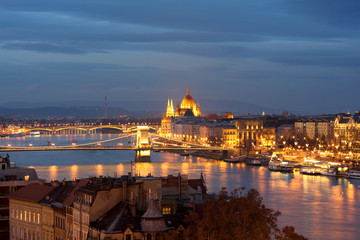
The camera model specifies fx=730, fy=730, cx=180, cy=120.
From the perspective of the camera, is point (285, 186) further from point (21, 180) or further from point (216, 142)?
point (216, 142)

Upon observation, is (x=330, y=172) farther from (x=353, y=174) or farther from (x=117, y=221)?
(x=117, y=221)

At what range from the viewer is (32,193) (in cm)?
1193

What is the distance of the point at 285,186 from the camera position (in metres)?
25.8

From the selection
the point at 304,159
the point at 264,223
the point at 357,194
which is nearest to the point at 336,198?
the point at 357,194

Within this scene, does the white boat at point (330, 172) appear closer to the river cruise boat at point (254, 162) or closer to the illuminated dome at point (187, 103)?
the river cruise boat at point (254, 162)

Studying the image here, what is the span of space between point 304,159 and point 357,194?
14.8 meters

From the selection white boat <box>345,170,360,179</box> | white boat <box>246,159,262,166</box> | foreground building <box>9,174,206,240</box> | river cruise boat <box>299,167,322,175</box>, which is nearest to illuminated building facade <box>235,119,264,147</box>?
white boat <box>246,159,262,166</box>

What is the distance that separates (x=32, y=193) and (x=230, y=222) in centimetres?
431

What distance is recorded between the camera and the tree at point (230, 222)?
8578mm

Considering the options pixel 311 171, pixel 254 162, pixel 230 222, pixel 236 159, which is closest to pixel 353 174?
pixel 311 171

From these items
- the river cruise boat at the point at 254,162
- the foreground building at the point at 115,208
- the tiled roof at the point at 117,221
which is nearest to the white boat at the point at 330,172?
the river cruise boat at the point at 254,162

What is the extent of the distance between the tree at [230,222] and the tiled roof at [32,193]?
3444 mm

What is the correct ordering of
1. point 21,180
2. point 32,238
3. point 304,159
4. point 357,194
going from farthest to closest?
point 304,159 → point 357,194 → point 21,180 → point 32,238

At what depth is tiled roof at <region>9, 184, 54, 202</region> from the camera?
38.3ft
